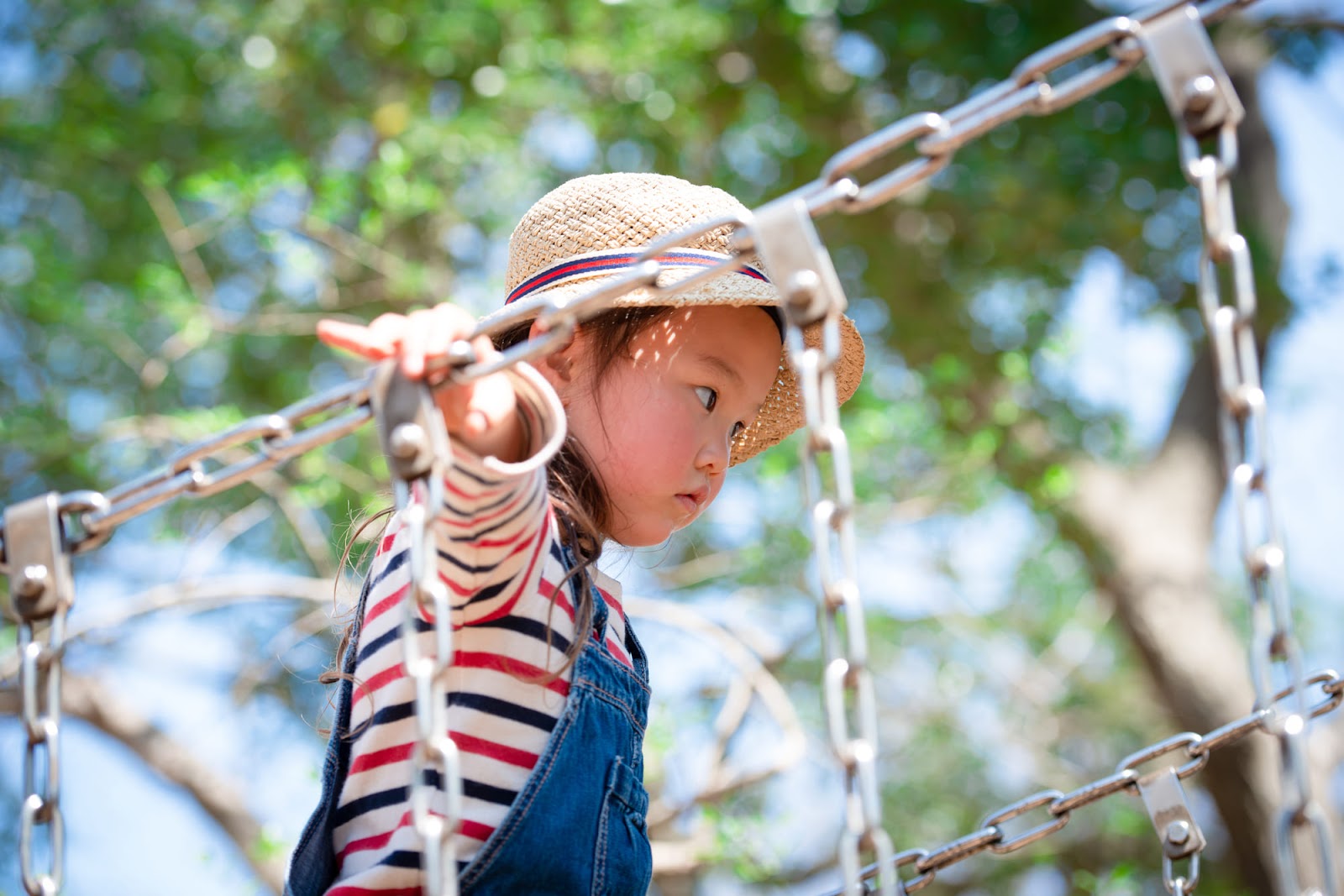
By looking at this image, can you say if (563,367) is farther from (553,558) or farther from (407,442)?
(407,442)

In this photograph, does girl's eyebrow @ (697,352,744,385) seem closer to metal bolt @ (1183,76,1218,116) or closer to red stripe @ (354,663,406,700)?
red stripe @ (354,663,406,700)

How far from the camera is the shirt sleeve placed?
1.09m

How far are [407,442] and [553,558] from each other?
18.0 inches

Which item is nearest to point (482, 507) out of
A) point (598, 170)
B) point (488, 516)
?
point (488, 516)

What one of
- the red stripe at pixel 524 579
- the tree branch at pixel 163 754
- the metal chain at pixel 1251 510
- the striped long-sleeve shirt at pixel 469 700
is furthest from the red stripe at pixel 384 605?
the tree branch at pixel 163 754

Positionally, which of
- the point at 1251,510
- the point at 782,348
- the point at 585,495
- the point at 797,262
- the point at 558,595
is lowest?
the point at 1251,510

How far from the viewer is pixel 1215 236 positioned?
34.5 inches

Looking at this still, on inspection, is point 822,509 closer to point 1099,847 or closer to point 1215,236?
point 1215,236

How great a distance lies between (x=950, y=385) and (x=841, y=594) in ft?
13.5

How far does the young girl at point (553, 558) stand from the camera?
1.14 metres

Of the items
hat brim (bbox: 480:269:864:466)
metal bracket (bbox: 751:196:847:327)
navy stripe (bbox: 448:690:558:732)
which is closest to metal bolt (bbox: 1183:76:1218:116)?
metal bracket (bbox: 751:196:847:327)

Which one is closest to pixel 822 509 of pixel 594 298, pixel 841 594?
pixel 841 594

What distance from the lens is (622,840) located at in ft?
4.78

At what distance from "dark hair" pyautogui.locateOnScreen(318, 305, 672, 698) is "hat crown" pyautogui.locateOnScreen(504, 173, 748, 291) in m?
0.12
